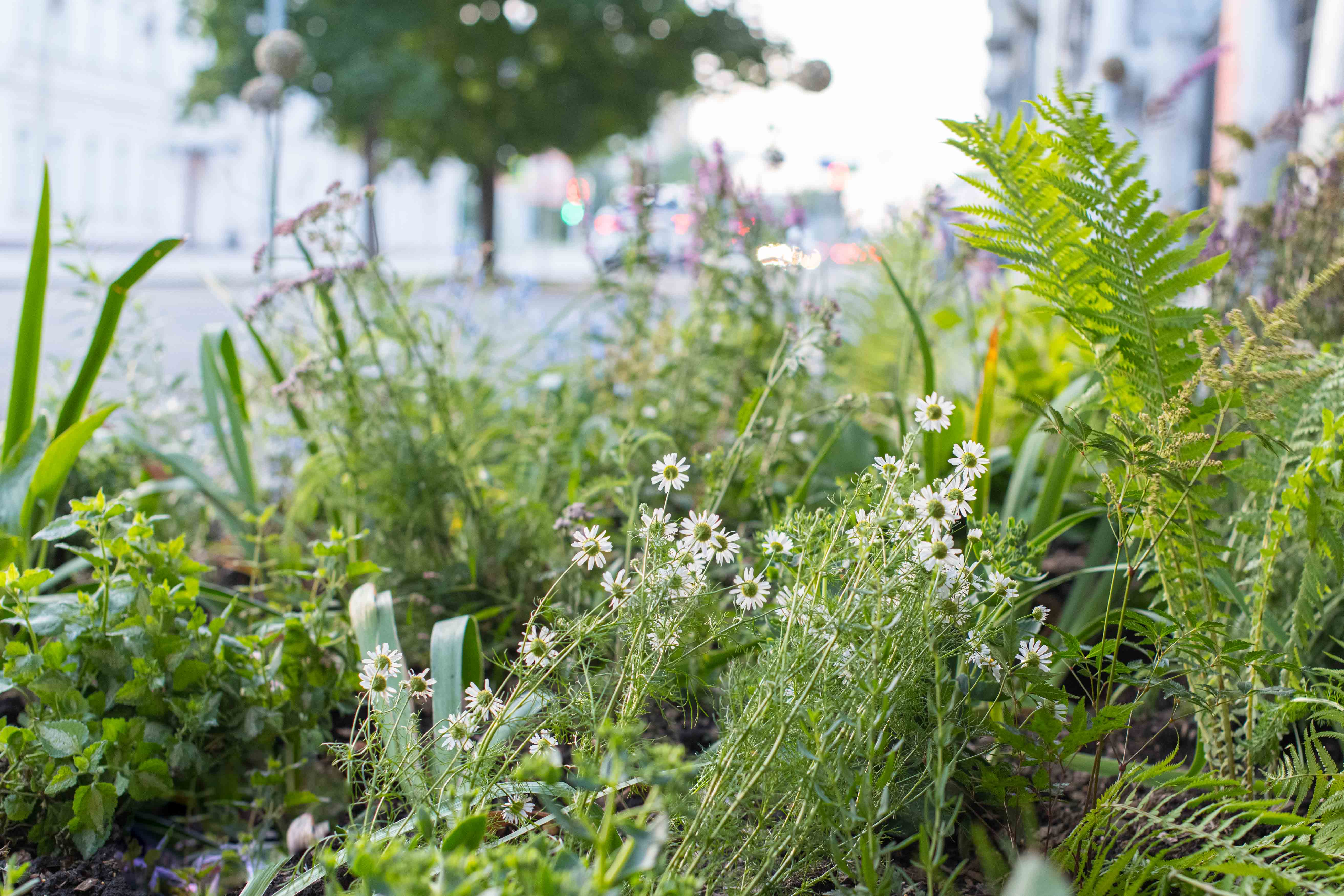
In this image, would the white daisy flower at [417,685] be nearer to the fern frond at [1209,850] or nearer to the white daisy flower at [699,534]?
the white daisy flower at [699,534]

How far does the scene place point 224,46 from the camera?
44.8ft

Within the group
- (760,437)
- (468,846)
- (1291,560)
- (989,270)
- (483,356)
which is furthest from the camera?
(989,270)

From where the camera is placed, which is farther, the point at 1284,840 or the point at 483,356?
the point at 483,356

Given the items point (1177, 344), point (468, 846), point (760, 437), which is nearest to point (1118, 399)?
point (1177, 344)

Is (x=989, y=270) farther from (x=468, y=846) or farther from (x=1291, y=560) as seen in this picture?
(x=468, y=846)

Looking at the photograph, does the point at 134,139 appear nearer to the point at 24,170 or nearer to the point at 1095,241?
the point at 24,170

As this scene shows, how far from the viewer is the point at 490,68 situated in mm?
14508

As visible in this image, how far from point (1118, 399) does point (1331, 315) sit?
0.99m

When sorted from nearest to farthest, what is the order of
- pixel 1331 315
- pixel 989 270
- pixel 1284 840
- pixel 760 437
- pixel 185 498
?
pixel 1284 840 < pixel 760 437 < pixel 1331 315 < pixel 185 498 < pixel 989 270

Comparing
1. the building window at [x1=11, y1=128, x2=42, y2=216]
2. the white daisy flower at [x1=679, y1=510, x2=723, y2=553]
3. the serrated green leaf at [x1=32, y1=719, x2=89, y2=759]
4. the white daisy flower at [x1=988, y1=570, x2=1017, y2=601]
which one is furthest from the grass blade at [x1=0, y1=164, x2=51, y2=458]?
the building window at [x1=11, y1=128, x2=42, y2=216]

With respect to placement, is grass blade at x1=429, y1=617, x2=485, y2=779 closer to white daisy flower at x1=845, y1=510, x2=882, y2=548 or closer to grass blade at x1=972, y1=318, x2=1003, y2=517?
white daisy flower at x1=845, y1=510, x2=882, y2=548

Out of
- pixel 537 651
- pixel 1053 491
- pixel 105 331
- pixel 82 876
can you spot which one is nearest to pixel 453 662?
pixel 537 651

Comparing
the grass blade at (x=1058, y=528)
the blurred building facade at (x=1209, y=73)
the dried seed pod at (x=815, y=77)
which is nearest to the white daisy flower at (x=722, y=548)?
the grass blade at (x=1058, y=528)

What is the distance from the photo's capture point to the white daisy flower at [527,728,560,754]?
95 cm
